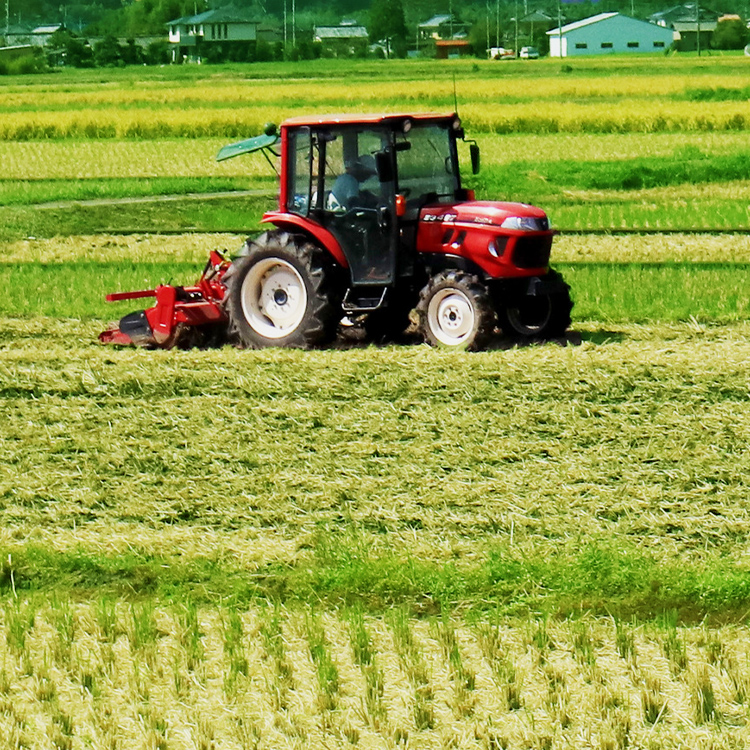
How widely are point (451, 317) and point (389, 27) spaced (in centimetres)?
10691

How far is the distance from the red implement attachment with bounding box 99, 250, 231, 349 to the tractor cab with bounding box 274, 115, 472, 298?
0.89 meters

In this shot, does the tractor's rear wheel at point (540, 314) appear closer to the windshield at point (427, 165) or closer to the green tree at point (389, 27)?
the windshield at point (427, 165)

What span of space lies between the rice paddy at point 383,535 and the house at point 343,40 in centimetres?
9788

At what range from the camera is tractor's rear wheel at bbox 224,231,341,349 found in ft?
35.5

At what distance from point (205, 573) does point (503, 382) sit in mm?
2959

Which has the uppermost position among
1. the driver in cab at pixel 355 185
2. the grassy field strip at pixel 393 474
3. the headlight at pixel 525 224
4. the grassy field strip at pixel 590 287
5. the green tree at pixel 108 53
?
the green tree at pixel 108 53

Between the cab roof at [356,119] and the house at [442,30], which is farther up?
the house at [442,30]

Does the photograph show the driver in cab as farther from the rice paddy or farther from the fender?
the rice paddy

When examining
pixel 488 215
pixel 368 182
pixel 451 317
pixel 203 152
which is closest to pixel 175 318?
pixel 368 182

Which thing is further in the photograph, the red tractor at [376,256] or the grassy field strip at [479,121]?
the grassy field strip at [479,121]

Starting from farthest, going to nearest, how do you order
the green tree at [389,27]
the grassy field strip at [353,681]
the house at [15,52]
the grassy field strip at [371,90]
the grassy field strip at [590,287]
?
the green tree at [389,27]
the house at [15,52]
the grassy field strip at [371,90]
the grassy field strip at [590,287]
the grassy field strip at [353,681]

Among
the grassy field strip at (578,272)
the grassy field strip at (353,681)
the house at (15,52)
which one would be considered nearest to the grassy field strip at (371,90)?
the grassy field strip at (578,272)

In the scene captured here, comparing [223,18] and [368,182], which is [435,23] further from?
[368,182]

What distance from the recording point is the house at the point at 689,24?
116175 millimetres
